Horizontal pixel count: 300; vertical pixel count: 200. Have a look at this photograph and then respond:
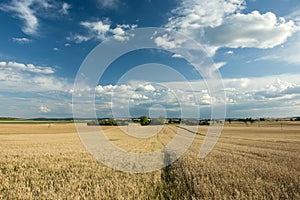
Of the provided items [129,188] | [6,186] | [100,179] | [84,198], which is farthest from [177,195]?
[6,186]

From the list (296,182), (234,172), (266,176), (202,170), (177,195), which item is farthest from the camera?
(202,170)

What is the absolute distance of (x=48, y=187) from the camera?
1002cm

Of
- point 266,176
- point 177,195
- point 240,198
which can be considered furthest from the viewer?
point 266,176

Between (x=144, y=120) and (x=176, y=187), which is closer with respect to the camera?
(x=176, y=187)

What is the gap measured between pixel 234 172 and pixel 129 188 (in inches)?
189

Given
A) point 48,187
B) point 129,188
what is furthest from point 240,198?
point 48,187

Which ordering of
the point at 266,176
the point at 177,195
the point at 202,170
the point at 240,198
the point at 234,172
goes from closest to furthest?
the point at 240,198
the point at 177,195
the point at 266,176
the point at 234,172
the point at 202,170

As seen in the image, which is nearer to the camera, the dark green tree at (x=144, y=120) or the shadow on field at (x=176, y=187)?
the shadow on field at (x=176, y=187)

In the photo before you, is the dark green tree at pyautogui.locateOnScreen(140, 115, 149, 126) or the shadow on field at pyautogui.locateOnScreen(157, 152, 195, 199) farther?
the dark green tree at pyautogui.locateOnScreen(140, 115, 149, 126)

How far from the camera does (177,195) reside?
29.3ft

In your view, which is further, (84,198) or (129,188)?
(129,188)

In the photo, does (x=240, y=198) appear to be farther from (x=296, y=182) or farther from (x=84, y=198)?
(x=84, y=198)

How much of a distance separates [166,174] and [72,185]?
15.3ft

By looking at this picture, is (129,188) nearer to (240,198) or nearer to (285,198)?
(240,198)
